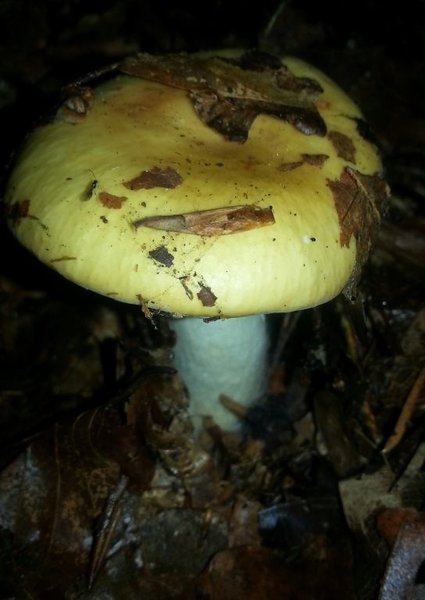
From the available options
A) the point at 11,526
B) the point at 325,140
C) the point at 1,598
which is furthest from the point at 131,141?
the point at 1,598

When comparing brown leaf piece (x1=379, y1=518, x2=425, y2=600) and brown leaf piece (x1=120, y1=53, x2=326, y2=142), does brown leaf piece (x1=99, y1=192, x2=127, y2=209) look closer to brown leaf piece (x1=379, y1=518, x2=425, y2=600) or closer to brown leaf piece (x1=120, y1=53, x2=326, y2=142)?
brown leaf piece (x1=120, y1=53, x2=326, y2=142)

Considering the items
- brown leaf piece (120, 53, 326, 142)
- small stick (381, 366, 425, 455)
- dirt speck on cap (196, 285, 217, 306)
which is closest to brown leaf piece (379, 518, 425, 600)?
small stick (381, 366, 425, 455)

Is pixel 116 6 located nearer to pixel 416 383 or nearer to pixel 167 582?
pixel 416 383

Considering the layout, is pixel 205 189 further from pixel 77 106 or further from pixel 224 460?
pixel 224 460

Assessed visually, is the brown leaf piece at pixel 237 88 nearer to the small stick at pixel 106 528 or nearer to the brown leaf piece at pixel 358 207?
the brown leaf piece at pixel 358 207

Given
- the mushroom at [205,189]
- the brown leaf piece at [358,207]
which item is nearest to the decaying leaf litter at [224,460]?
the brown leaf piece at [358,207]
